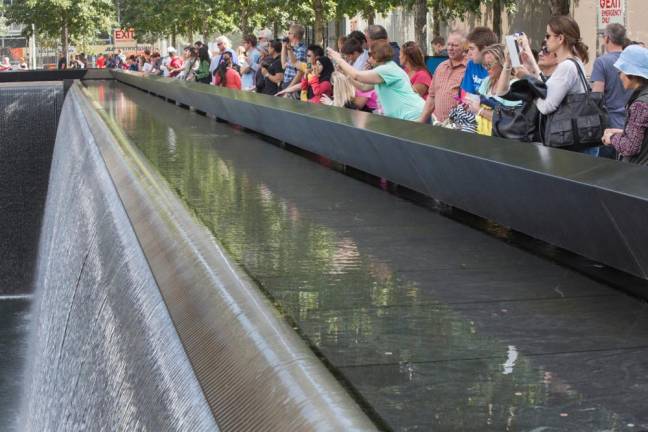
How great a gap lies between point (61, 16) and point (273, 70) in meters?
37.2

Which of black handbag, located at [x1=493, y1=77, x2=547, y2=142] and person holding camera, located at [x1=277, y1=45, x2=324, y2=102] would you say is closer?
black handbag, located at [x1=493, y1=77, x2=547, y2=142]

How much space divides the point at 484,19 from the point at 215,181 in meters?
27.9

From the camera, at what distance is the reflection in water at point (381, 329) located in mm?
2312

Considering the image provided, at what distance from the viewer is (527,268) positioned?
392 cm

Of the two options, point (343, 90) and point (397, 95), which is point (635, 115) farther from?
point (343, 90)

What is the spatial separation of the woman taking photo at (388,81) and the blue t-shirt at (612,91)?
4.18ft

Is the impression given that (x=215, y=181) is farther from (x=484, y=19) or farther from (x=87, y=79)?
(x=484, y=19)

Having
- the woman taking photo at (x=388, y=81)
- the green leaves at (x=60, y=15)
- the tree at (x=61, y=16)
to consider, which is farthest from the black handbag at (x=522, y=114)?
the green leaves at (x=60, y=15)

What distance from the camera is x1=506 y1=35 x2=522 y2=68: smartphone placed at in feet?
21.9

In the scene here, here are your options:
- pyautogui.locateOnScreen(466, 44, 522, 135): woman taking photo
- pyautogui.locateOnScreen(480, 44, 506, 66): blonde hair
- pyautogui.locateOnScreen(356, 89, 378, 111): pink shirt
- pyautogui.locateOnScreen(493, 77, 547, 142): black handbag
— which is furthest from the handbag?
pyautogui.locateOnScreen(356, 89, 378, 111): pink shirt

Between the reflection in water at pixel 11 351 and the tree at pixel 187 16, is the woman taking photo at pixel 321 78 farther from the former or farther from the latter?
the tree at pixel 187 16

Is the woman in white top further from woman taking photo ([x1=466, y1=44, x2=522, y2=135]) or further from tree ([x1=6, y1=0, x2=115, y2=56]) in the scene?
tree ([x1=6, y1=0, x2=115, y2=56])

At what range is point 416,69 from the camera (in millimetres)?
9961

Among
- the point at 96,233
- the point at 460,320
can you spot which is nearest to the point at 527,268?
the point at 460,320
